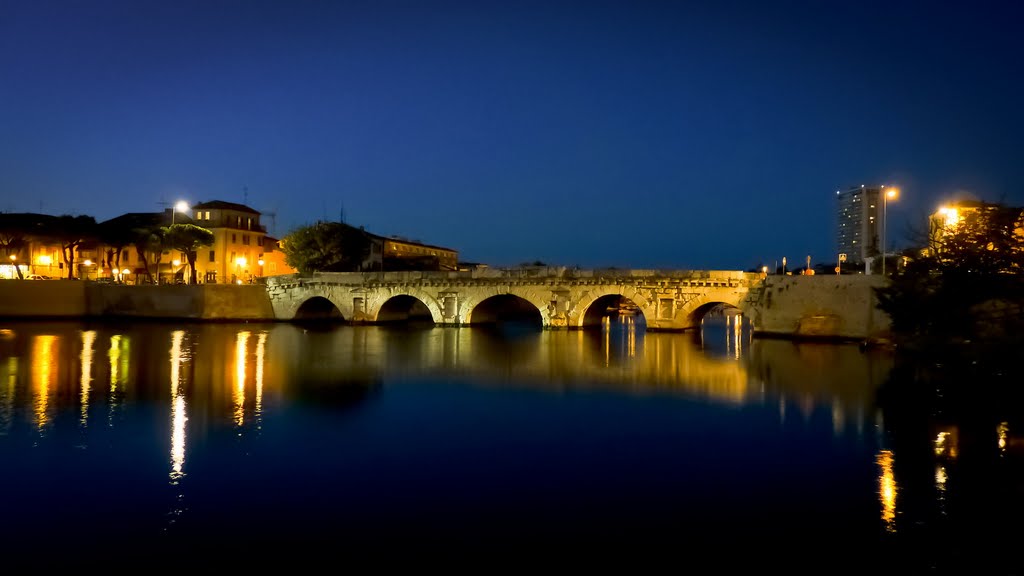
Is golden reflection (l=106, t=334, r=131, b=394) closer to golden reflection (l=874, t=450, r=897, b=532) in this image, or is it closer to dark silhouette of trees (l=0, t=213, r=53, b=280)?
golden reflection (l=874, t=450, r=897, b=532)

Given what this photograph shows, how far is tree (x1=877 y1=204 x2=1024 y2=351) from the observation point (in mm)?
23562

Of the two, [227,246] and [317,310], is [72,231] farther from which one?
[317,310]

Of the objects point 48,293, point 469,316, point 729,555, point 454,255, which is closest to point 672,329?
point 469,316

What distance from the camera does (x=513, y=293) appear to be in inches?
1874

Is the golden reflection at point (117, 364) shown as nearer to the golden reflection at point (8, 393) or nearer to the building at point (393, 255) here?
the golden reflection at point (8, 393)

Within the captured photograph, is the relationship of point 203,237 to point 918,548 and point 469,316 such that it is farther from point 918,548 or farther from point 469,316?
point 918,548

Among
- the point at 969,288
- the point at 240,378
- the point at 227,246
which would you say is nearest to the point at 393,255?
the point at 227,246

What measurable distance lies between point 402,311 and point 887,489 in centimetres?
4832

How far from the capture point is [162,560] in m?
9.32

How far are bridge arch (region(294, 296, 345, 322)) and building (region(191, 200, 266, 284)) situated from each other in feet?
36.5

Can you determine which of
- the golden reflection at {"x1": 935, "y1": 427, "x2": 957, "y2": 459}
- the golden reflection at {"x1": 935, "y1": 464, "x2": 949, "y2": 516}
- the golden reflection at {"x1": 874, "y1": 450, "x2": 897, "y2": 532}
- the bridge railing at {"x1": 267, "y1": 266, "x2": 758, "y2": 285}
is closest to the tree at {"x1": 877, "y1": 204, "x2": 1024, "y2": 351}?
the golden reflection at {"x1": 935, "y1": 427, "x2": 957, "y2": 459}

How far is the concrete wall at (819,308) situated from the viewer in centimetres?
3569

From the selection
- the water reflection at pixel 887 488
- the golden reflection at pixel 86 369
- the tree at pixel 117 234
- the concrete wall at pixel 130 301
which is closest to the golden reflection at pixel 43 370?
the golden reflection at pixel 86 369

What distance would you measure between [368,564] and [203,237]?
2238 inches
